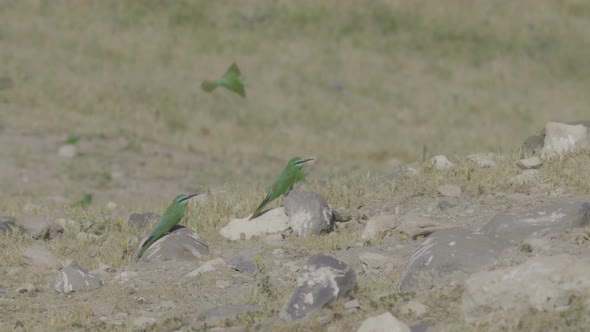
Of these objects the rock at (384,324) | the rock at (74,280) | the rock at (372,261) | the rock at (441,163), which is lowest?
the rock at (74,280)

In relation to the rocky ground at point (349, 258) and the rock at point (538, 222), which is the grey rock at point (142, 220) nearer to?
Result: the rocky ground at point (349, 258)

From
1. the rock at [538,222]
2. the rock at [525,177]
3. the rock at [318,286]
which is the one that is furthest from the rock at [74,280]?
the rock at [525,177]

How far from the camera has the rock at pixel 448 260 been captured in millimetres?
5982

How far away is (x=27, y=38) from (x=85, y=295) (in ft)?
67.5

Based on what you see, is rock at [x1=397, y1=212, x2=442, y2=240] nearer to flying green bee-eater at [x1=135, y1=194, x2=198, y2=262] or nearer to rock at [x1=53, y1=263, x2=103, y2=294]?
flying green bee-eater at [x1=135, y1=194, x2=198, y2=262]

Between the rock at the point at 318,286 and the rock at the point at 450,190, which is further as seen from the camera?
the rock at the point at 450,190

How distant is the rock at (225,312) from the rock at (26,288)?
1903 millimetres

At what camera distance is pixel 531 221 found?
6.72 metres

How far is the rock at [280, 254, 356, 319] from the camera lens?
18.8 feet

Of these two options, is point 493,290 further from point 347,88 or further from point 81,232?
point 347,88

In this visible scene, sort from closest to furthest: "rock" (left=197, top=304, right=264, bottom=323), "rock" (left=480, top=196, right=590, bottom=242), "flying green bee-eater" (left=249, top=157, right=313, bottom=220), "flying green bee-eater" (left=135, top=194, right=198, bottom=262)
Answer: "rock" (left=197, top=304, right=264, bottom=323) < "rock" (left=480, top=196, right=590, bottom=242) < "flying green bee-eater" (left=135, top=194, right=198, bottom=262) < "flying green bee-eater" (left=249, top=157, right=313, bottom=220)

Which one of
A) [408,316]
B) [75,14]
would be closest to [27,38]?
[75,14]

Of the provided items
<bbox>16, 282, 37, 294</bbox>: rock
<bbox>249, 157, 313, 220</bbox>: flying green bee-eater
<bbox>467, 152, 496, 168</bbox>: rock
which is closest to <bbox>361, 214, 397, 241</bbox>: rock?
<bbox>249, 157, 313, 220</bbox>: flying green bee-eater

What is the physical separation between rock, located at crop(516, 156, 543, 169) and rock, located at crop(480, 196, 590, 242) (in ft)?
7.09
